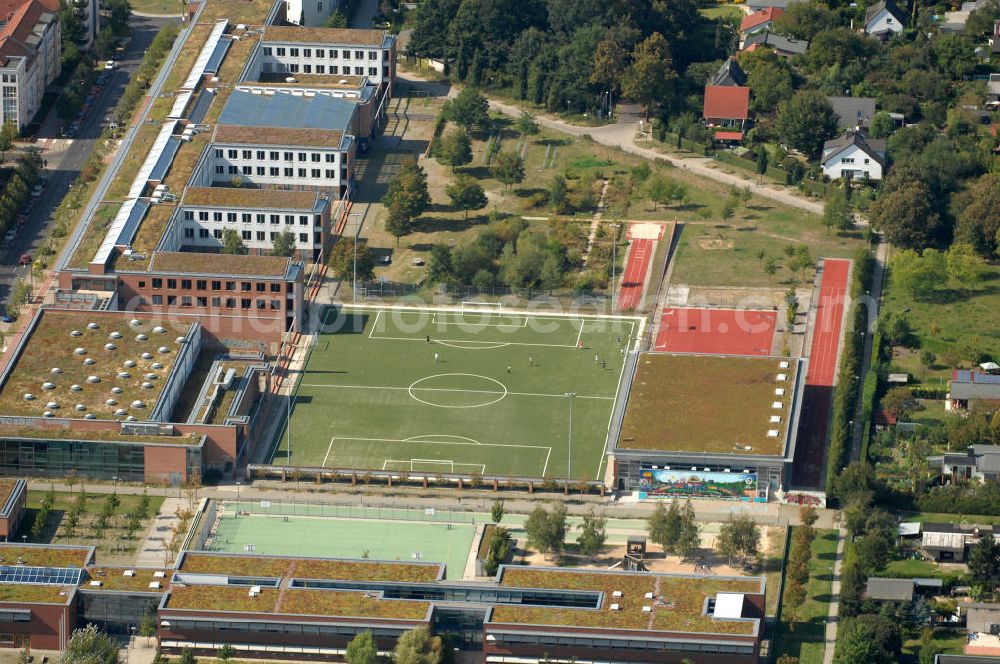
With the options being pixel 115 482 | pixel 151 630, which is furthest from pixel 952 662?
pixel 115 482

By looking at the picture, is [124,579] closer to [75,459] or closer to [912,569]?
[75,459]

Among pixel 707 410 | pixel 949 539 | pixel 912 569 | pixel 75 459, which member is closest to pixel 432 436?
pixel 707 410

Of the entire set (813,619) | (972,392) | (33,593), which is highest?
(972,392)

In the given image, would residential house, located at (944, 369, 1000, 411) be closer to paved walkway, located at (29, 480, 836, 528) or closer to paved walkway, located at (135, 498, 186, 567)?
paved walkway, located at (29, 480, 836, 528)

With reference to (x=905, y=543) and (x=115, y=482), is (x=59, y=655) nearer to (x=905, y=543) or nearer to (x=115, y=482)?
(x=115, y=482)

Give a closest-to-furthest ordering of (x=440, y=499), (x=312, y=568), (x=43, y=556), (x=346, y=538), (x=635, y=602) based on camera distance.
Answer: (x=635, y=602) → (x=312, y=568) → (x=43, y=556) → (x=346, y=538) → (x=440, y=499)

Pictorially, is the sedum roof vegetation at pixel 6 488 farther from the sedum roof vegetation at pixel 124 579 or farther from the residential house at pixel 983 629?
the residential house at pixel 983 629
